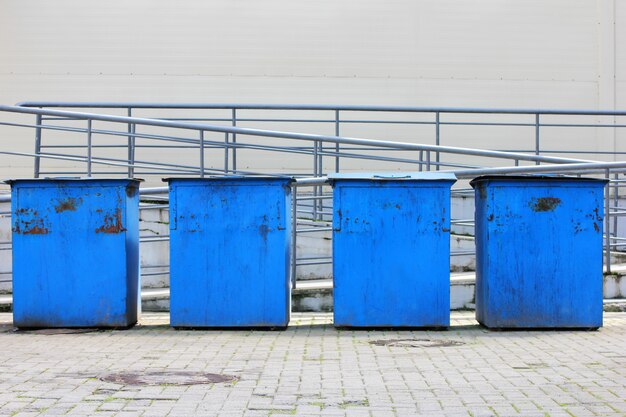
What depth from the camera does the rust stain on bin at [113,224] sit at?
9.52 meters

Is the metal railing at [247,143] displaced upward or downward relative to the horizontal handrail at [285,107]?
downward

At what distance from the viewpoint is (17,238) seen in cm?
959

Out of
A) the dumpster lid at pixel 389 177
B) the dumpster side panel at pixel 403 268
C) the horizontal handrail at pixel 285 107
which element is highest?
the horizontal handrail at pixel 285 107

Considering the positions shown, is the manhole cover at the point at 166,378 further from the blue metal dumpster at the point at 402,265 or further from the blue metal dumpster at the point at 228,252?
the blue metal dumpster at the point at 402,265

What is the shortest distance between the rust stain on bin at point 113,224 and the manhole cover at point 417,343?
2340mm

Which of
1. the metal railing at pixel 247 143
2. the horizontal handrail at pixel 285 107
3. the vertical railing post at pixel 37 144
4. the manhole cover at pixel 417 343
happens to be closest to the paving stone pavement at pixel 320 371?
the manhole cover at pixel 417 343

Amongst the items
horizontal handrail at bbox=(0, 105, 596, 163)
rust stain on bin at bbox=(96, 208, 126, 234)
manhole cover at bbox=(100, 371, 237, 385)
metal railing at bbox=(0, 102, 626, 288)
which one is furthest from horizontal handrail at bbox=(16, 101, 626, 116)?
manhole cover at bbox=(100, 371, 237, 385)

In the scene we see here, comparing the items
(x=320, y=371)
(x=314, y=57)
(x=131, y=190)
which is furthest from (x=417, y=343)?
(x=314, y=57)

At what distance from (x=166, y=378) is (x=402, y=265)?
312cm

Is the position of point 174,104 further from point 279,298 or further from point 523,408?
point 523,408

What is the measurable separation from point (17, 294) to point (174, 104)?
514 cm

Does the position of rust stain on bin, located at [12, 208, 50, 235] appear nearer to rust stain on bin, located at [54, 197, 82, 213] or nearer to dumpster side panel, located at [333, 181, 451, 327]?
rust stain on bin, located at [54, 197, 82, 213]

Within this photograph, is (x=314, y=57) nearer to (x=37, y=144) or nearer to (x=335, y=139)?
(x=335, y=139)

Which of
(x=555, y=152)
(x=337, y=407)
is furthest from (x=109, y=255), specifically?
(x=555, y=152)
